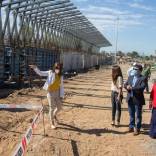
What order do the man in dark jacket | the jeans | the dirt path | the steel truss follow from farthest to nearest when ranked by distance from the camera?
the steel truss < the jeans < the man in dark jacket < the dirt path

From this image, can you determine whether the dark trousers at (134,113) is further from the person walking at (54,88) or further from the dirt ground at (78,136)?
the person walking at (54,88)

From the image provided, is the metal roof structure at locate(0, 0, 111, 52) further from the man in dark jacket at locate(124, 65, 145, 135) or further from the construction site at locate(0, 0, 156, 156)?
the man in dark jacket at locate(124, 65, 145, 135)

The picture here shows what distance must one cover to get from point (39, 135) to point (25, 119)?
7.81 ft

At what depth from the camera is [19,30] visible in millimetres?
31438

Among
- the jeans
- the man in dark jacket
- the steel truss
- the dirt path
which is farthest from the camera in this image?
the steel truss

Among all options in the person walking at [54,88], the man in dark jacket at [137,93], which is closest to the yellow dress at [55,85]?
the person walking at [54,88]

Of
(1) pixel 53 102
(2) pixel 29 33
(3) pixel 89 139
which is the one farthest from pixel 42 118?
(2) pixel 29 33

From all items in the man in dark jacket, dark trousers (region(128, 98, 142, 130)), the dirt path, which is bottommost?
the dirt path

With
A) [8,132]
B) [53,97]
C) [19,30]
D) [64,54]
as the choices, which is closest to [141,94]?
[53,97]

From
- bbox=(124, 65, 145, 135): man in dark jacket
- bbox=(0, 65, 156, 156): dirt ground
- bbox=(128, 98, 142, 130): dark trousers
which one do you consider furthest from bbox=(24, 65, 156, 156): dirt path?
bbox=(124, 65, 145, 135): man in dark jacket

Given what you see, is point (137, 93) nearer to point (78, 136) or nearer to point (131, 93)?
point (131, 93)

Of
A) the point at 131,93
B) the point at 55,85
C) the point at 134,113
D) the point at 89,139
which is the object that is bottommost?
the point at 89,139

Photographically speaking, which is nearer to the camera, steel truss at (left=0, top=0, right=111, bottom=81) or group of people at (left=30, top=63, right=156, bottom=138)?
group of people at (left=30, top=63, right=156, bottom=138)

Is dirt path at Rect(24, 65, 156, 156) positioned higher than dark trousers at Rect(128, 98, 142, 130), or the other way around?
dark trousers at Rect(128, 98, 142, 130)
